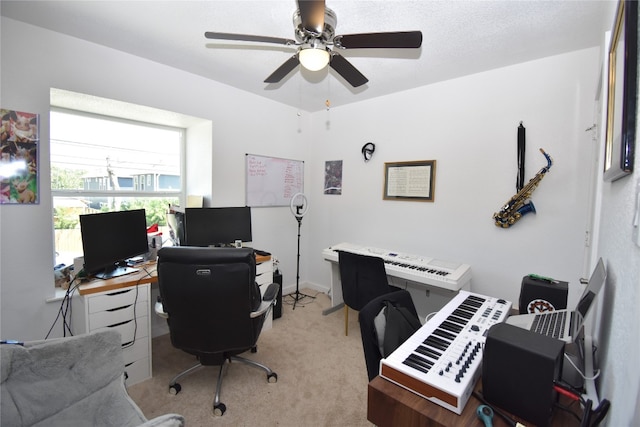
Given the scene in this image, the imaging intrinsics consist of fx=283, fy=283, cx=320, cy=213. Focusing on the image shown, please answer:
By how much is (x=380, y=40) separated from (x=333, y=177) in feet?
7.39

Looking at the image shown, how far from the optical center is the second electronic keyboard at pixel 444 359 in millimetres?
906

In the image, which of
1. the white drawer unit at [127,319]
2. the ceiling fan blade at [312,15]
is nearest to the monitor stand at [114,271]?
the white drawer unit at [127,319]

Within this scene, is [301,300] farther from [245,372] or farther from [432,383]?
[432,383]

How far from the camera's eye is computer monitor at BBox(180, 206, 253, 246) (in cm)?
272

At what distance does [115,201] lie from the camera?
2717 millimetres

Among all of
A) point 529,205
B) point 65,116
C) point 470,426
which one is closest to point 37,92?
point 65,116

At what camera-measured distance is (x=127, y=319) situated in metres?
2.01

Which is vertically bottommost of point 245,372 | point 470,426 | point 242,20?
point 245,372

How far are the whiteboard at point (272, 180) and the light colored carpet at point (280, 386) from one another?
154cm

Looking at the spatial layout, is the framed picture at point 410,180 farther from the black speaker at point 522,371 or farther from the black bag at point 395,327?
the black speaker at point 522,371

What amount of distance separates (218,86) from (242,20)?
1244 mm

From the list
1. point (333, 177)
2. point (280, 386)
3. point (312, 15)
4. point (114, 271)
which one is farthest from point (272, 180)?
point (312, 15)

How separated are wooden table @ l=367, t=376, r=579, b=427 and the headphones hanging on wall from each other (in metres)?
2.65

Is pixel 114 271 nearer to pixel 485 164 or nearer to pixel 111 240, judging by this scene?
pixel 111 240
